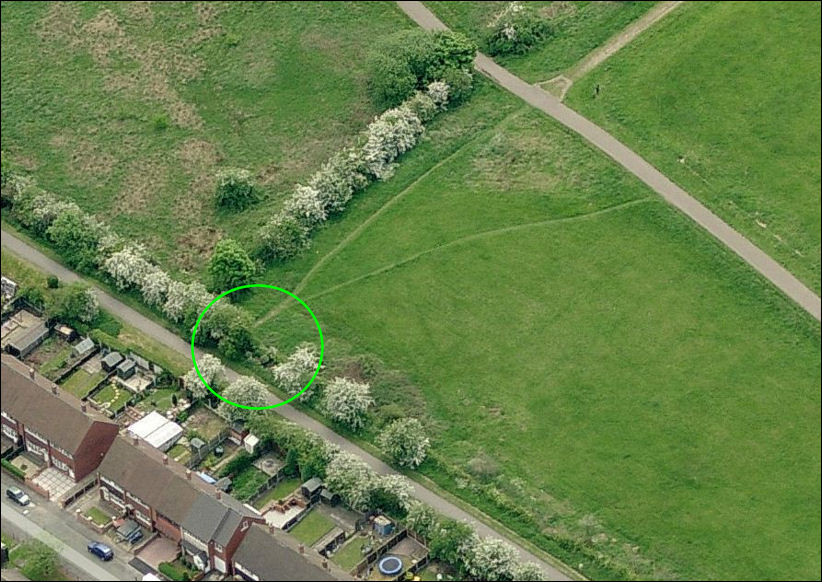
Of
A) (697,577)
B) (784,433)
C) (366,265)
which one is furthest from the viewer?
(366,265)

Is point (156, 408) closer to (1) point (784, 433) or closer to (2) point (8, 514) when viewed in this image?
(2) point (8, 514)

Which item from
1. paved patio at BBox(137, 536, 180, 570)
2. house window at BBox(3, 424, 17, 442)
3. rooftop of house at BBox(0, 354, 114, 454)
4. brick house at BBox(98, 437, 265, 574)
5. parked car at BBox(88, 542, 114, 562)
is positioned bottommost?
paved patio at BBox(137, 536, 180, 570)

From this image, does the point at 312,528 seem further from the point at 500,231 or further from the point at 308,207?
the point at 500,231

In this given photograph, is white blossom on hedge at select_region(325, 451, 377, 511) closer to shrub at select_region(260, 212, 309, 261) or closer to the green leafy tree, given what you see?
the green leafy tree

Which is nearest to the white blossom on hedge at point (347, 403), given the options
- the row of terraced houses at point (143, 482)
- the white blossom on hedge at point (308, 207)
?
the row of terraced houses at point (143, 482)

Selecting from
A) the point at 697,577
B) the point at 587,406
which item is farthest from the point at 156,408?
the point at 697,577

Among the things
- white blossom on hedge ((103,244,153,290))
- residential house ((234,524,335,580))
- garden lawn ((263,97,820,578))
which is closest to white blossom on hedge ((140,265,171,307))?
white blossom on hedge ((103,244,153,290))

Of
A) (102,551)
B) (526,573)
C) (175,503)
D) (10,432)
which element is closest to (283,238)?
(10,432)
